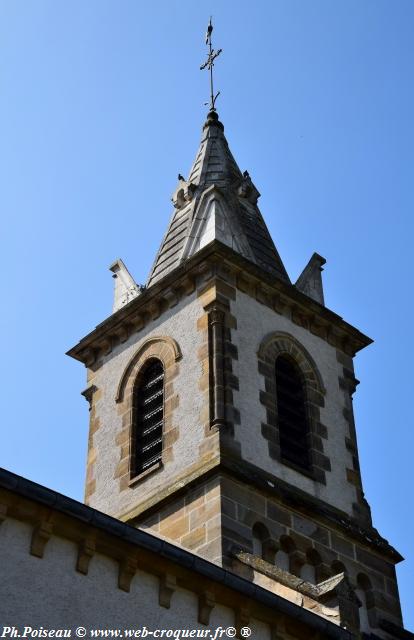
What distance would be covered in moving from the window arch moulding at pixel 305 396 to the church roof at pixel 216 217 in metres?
1.51

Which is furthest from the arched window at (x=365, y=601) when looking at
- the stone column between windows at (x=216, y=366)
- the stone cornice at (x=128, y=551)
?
the stone cornice at (x=128, y=551)

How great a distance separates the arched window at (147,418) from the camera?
22094 mm

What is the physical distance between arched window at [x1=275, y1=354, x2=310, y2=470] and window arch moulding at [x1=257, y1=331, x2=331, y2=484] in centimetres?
7

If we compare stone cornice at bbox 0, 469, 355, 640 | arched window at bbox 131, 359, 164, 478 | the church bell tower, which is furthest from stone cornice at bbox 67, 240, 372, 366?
stone cornice at bbox 0, 469, 355, 640

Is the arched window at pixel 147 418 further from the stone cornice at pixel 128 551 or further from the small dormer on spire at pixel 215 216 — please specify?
the stone cornice at pixel 128 551

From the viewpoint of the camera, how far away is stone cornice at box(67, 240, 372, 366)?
909 inches

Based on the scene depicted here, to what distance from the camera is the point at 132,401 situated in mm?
23109

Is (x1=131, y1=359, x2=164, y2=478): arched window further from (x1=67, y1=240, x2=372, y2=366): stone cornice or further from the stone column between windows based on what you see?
the stone column between windows

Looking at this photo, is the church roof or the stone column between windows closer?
the stone column between windows

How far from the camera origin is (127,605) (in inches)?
533

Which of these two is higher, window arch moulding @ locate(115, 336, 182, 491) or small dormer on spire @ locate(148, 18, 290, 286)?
small dormer on spire @ locate(148, 18, 290, 286)

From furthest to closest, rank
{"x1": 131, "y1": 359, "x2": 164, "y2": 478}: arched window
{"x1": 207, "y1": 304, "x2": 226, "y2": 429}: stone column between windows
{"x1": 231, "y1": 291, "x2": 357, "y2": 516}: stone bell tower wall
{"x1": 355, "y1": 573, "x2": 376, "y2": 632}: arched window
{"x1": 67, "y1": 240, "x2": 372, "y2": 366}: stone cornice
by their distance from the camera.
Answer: {"x1": 67, "y1": 240, "x2": 372, "y2": 366}: stone cornice, {"x1": 131, "y1": 359, "x2": 164, "y2": 478}: arched window, {"x1": 231, "y1": 291, "x2": 357, "y2": 516}: stone bell tower wall, {"x1": 207, "y1": 304, "x2": 226, "y2": 429}: stone column between windows, {"x1": 355, "y1": 573, "x2": 376, "y2": 632}: arched window

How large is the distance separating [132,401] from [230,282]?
2.64 m

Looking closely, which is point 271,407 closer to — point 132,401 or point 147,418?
point 147,418
